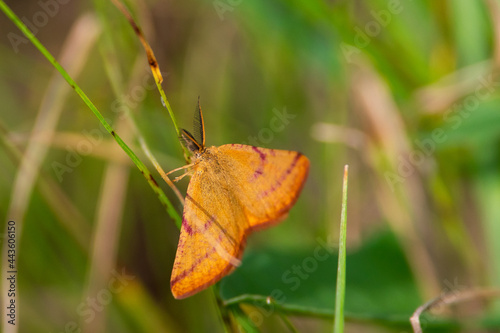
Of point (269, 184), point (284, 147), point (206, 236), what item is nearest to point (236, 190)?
point (269, 184)

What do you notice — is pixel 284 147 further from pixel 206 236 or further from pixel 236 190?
pixel 206 236

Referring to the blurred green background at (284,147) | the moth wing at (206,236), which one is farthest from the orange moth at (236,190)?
the blurred green background at (284,147)

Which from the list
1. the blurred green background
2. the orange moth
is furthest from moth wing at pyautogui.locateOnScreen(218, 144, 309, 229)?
the blurred green background

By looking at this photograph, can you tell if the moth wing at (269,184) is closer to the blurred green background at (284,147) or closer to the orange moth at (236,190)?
the orange moth at (236,190)

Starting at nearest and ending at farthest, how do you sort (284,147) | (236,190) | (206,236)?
1. (206,236)
2. (236,190)
3. (284,147)

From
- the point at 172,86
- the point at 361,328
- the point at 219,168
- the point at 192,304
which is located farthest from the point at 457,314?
the point at 172,86

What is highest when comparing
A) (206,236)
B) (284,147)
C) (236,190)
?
(284,147)
